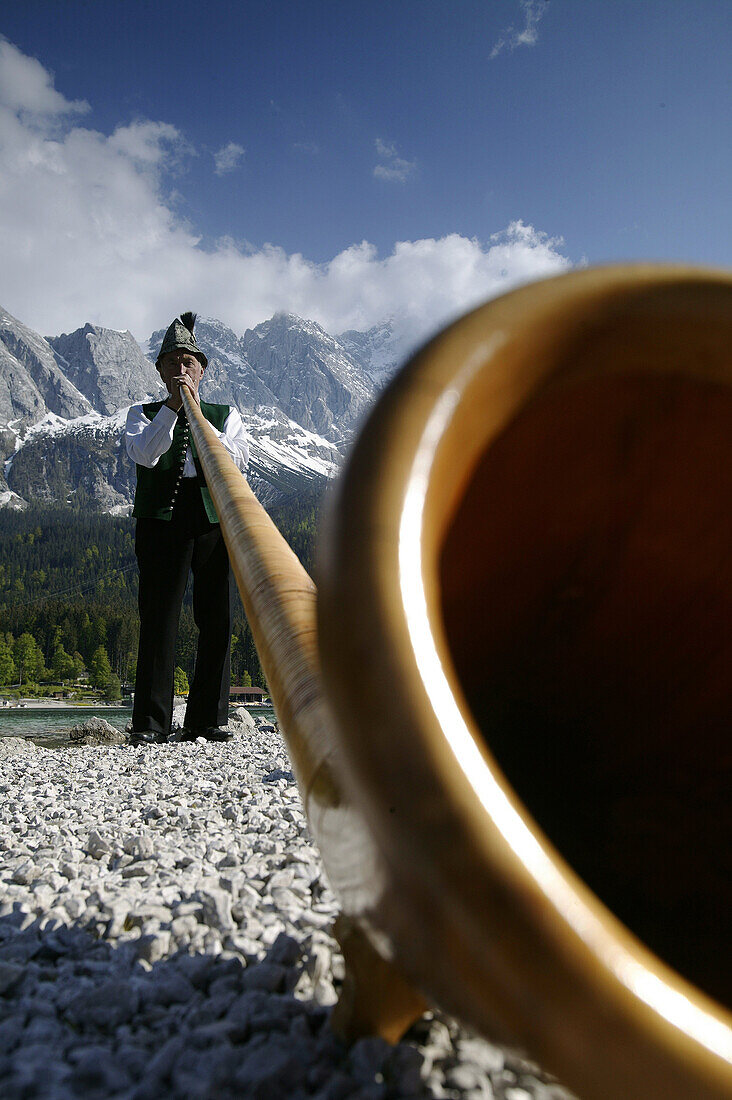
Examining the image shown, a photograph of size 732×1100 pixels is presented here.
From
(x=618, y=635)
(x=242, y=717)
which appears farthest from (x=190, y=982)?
(x=242, y=717)

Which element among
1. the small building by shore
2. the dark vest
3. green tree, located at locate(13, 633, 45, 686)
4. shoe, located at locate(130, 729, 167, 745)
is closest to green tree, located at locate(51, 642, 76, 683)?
green tree, located at locate(13, 633, 45, 686)

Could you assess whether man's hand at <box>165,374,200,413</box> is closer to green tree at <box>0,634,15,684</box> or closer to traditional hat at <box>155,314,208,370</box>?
traditional hat at <box>155,314,208,370</box>

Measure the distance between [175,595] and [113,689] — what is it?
67.2 m

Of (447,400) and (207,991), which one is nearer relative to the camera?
(447,400)

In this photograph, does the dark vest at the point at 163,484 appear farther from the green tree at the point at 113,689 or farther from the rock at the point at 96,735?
the green tree at the point at 113,689

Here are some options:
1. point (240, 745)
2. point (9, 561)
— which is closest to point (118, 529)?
point (9, 561)

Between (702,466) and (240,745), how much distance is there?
15.2ft

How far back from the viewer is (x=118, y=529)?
141375mm

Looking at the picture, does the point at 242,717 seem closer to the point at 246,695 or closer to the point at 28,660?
the point at 246,695

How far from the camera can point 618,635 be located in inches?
60.5

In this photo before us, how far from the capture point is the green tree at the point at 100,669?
68.2 meters

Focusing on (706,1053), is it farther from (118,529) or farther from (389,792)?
(118,529)

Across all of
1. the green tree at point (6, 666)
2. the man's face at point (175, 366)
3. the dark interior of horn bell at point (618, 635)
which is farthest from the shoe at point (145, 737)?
the green tree at point (6, 666)

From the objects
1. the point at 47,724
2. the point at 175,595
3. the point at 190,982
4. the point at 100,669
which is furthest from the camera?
the point at 100,669
